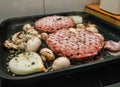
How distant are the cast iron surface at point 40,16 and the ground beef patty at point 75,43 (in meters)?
0.05

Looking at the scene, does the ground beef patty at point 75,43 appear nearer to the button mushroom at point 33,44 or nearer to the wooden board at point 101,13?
the button mushroom at point 33,44

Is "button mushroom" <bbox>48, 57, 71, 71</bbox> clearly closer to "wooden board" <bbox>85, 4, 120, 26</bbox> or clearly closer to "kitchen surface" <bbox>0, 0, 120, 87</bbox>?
"kitchen surface" <bbox>0, 0, 120, 87</bbox>

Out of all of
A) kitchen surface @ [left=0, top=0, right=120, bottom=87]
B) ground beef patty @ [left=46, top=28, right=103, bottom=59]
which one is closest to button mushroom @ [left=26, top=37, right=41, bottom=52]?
ground beef patty @ [left=46, top=28, right=103, bottom=59]

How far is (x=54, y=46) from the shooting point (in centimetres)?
67

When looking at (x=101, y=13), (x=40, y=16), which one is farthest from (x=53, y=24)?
(x=101, y=13)

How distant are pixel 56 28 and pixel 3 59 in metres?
0.28

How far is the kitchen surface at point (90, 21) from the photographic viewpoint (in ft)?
1.89

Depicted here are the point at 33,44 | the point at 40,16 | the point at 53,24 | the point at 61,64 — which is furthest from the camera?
the point at 40,16

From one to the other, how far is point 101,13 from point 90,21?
0.08m

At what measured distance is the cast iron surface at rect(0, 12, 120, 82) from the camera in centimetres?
53

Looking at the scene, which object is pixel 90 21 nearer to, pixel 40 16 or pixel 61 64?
pixel 40 16

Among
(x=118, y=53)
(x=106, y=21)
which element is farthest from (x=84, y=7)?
(x=118, y=53)

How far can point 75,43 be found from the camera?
69 cm

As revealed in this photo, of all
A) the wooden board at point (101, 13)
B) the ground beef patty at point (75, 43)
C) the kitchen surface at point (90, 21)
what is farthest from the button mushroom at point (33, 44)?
the wooden board at point (101, 13)
